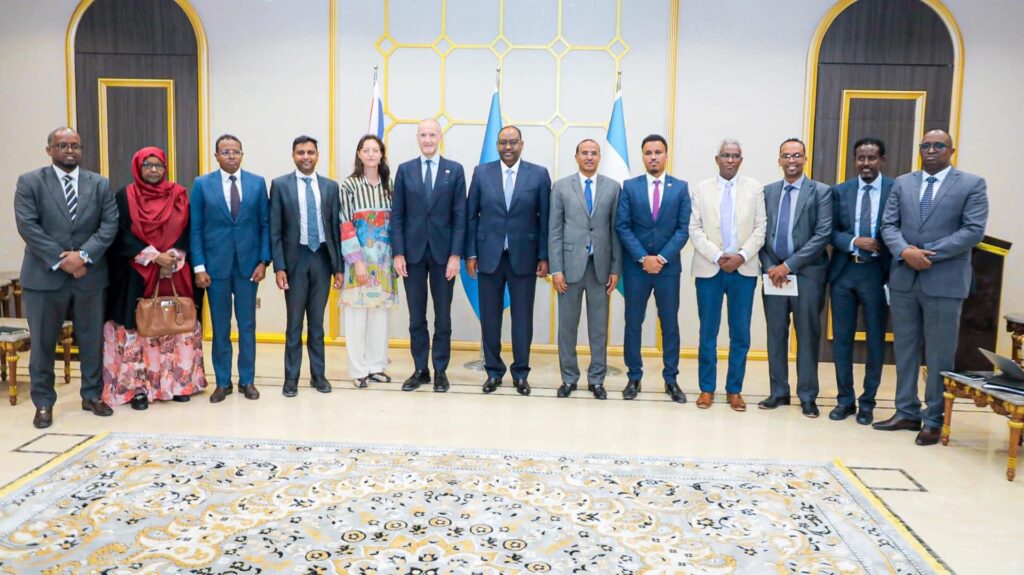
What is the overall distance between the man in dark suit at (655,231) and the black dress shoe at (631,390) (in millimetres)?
360

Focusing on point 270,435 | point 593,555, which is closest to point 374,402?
point 270,435

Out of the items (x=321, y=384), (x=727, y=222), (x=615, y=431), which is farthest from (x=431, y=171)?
(x=615, y=431)

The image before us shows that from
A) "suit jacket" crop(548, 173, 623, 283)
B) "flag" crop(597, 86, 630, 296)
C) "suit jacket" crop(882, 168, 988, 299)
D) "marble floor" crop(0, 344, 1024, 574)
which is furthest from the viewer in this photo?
"flag" crop(597, 86, 630, 296)

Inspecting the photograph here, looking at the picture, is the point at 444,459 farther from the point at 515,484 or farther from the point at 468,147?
the point at 468,147

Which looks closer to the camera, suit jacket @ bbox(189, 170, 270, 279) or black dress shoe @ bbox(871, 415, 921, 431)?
black dress shoe @ bbox(871, 415, 921, 431)

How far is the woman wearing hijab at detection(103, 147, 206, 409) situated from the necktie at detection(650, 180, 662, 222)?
108 inches

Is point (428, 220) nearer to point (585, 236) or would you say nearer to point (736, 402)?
point (585, 236)

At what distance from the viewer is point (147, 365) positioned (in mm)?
4684

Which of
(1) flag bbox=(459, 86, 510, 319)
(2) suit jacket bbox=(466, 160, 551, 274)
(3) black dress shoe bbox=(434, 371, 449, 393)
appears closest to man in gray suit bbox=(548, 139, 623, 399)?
(2) suit jacket bbox=(466, 160, 551, 274)

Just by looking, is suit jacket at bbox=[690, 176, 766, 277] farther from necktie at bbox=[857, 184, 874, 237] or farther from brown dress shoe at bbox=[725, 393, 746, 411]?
brown dress shoe at bbox=[725, 393, 746, 411]

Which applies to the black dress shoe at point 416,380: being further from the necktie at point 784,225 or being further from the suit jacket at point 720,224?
the necktie at point 784,225

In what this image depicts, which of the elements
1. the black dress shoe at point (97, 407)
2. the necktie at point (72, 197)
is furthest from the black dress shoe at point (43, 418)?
the necktie at point (72, 197)

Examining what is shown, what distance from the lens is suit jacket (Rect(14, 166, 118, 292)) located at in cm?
413

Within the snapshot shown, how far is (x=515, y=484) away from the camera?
3.40m
